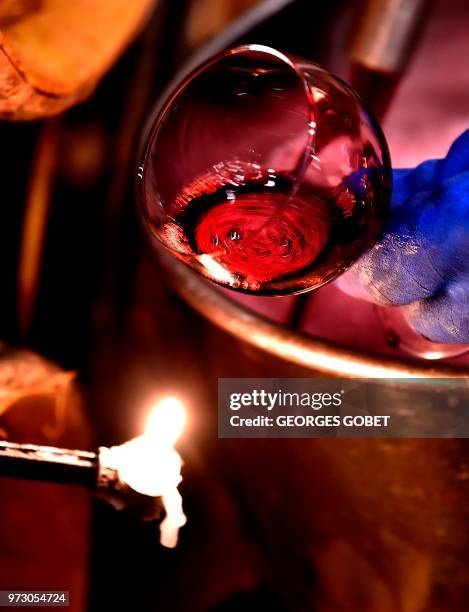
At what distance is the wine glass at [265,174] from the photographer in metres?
0.51

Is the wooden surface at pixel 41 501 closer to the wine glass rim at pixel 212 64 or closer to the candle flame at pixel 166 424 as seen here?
the candle flame at pixel 166 424

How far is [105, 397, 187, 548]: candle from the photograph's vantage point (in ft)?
1.77

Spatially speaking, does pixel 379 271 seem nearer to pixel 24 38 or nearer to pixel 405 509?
pixel 405 509

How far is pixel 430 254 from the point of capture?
535 mm

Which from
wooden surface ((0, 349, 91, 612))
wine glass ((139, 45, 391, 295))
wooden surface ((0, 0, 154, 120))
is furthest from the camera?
wooden surface ((0, 349, 91, 612))

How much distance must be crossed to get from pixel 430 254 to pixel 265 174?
0.51 feet

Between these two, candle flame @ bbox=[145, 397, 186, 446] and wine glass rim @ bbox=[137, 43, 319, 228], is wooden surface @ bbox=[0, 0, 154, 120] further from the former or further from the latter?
candle flame @ bbox=[145, 397, 186, 446]

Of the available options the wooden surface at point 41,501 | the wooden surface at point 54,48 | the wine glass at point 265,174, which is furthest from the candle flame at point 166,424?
the wooden surface at point 54,48

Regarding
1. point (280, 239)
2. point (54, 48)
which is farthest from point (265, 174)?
point (54, 48)

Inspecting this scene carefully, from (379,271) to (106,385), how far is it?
774 millimetres

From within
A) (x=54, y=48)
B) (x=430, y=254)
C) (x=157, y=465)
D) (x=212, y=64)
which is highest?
(x=54, y=48)

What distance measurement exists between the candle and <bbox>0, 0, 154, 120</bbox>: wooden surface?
414mm

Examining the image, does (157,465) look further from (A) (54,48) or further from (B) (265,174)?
(A) (54,48)

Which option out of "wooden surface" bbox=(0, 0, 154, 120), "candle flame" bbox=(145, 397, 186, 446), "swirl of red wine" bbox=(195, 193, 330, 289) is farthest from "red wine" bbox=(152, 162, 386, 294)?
"wooden surface" bbox=(0, 0, 154, 120)
